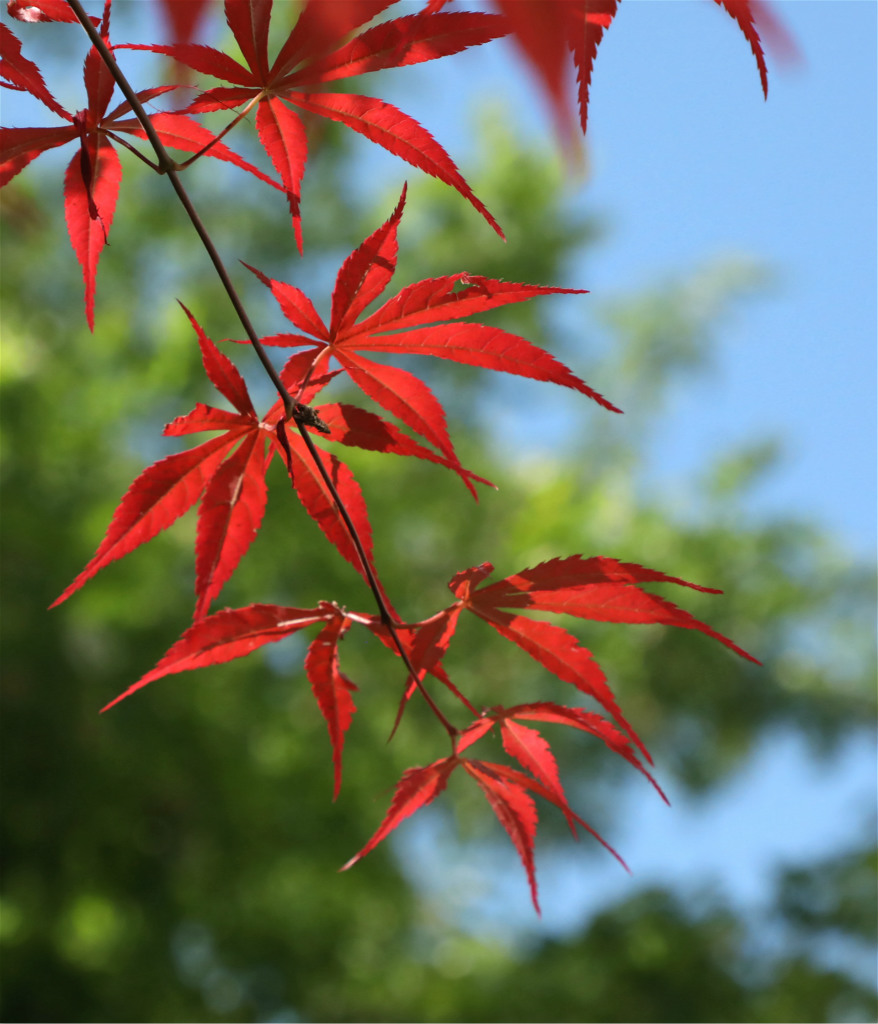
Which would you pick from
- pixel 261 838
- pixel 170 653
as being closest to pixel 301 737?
pixel 261 838

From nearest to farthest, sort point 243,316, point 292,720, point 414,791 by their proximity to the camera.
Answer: point 243,316 < point 414,791 < point 292,720

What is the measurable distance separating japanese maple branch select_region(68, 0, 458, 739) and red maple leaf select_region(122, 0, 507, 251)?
0.03m

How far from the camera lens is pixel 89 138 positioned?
21.1 inches

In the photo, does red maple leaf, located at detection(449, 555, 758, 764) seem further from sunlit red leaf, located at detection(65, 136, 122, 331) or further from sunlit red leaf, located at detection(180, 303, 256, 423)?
sunlit red leaf, located at detection(65, 136, 122, 331)

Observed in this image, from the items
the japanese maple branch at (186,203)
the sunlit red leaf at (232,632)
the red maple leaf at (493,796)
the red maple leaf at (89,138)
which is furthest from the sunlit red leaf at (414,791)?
the red maple leaf at (89,138)

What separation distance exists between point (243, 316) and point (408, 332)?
0.10 meters

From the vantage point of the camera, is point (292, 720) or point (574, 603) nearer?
point (574, 603)

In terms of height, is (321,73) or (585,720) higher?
(321,73)

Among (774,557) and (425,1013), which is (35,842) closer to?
(425,1013)

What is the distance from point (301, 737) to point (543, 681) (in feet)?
5.85

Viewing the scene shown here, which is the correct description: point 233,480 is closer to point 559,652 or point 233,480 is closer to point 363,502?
point 363,502

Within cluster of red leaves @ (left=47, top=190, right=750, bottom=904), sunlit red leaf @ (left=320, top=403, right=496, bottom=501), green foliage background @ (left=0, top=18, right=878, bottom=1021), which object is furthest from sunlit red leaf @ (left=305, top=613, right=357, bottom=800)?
green foliage background @ (left=0, top=18, right=878, bottom=1021)

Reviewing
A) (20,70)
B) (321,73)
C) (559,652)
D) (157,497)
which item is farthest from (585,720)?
(20,70)

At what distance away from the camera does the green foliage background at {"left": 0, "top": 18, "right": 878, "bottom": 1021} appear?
3.69m
